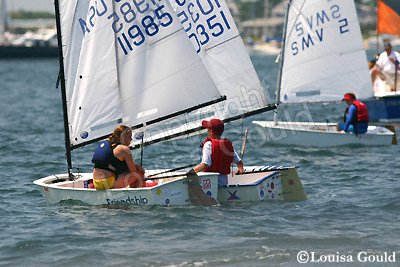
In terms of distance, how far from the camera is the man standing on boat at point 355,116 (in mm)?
19547

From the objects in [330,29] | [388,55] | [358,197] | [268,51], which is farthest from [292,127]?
[268,51]

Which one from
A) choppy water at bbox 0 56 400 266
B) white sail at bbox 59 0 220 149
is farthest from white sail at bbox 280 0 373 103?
white sail at bbox 59 0 220 149

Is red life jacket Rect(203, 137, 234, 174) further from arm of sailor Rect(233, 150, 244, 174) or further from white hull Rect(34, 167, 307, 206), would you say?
white hull Rect(34, 167, 307, 206)

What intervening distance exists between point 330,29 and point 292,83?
147 cm

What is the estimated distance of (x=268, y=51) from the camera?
5541 inches

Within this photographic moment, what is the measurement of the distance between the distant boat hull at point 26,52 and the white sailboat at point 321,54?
74336mm

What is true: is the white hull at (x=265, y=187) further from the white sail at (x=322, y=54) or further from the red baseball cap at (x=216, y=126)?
the white sail at (x=322, y=54)

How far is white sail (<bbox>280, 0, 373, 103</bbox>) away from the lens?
2181 centimetres

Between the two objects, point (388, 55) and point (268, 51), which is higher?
point (268, 51)

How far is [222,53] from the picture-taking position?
596 inches

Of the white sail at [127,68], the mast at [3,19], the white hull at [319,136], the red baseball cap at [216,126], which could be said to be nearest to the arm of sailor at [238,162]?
the red baseball cap at [216,126]

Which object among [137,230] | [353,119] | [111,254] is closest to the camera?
[111,254]

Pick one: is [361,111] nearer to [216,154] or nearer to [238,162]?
[238,162]

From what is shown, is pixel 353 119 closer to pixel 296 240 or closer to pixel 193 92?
pixel 193 92
